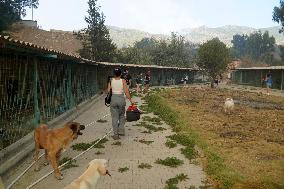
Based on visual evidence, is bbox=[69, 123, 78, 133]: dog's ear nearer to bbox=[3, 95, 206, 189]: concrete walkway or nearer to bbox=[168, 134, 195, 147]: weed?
bbox=[3, 95, 206, 189]: concrete walkway

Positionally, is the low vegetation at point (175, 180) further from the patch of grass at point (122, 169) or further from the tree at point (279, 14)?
the tree at point (279, 14)

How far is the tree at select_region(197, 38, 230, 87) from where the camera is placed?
5606 cm

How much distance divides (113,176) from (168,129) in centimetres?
622

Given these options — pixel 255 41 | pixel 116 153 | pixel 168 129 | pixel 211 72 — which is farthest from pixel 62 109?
pixel 255 41

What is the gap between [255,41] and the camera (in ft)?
453

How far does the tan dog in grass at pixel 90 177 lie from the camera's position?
5438 mm

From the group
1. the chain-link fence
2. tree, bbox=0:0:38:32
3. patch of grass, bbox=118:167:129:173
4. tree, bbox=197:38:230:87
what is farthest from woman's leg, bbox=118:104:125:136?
tree, bbox=197:38:230:87

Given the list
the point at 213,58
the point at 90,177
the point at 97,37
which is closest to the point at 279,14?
the point at 213,58

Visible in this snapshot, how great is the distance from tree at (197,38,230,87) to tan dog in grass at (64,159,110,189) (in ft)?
168

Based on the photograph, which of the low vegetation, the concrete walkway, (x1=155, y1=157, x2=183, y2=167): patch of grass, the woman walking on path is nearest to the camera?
the low vegetation

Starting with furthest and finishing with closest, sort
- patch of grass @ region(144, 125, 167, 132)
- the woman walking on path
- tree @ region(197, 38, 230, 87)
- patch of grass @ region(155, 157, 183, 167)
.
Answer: tree @ region(197, 38, 230, 87), patch of grass @ region(144, 125, 167, 132), the woman walking on path, patch of grass @ region(155, 157, 183, 167)

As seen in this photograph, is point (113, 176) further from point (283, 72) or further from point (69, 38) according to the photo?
point (69, 38)

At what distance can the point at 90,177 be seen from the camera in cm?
566

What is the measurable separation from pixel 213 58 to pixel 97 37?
19.4 m
